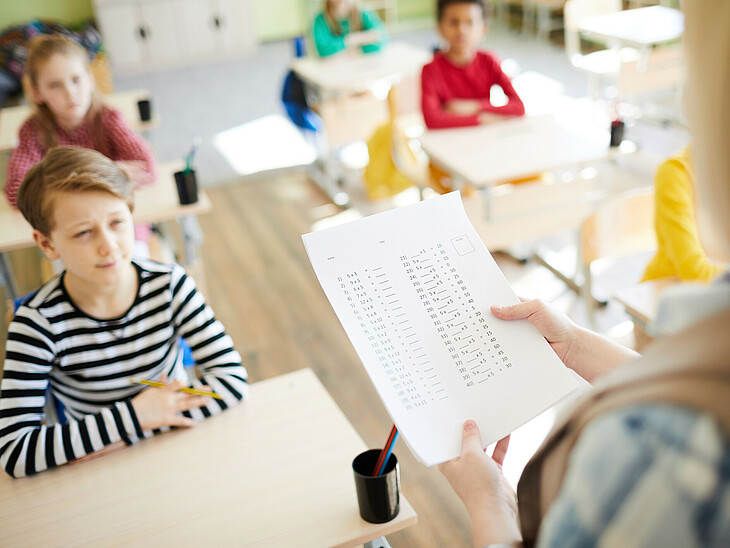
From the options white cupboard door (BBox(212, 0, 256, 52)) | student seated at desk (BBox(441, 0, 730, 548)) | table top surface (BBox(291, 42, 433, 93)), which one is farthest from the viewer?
white cupboard door (BBox(212, 0, 256, 52))

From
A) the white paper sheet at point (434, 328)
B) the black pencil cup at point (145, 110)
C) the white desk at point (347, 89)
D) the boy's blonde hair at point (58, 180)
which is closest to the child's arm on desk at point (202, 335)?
the boy's blonde hair at point (58, 180)

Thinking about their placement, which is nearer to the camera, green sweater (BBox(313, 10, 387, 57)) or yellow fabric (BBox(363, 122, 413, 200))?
yellow fabric (BBox(363, 122, 413, 200))

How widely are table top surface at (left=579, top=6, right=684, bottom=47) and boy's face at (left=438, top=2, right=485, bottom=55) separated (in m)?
1.55

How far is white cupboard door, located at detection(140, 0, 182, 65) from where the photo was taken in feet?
23.7

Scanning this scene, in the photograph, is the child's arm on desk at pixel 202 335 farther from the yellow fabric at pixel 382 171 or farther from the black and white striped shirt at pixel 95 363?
the yellow fabric at pixel 382 171

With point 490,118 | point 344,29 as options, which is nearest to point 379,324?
point 490,118

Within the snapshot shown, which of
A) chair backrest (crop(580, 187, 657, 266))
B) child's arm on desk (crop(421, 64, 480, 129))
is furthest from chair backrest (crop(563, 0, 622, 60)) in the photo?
chair backrest (crop(580, 187, 657, 266))

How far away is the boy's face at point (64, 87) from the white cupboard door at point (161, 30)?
509cm

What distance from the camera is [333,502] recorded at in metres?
1.13

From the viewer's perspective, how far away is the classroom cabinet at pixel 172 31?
713 cm

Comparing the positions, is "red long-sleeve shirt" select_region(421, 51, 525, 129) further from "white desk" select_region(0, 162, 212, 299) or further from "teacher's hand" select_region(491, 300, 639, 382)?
"teacher's hand" select_region(491, 300, 639, 382)

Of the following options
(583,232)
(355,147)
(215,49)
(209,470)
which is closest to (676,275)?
(583,232)

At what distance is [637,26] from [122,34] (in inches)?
201

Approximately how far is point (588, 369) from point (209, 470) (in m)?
0.67
